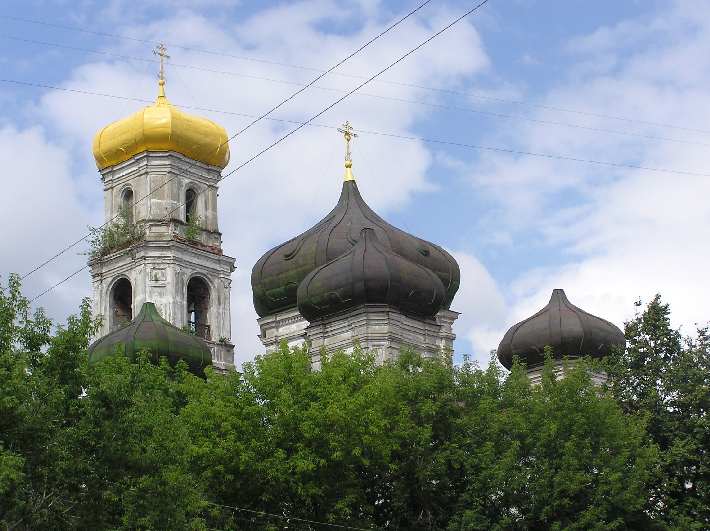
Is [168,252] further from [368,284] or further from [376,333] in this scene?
[376,333]

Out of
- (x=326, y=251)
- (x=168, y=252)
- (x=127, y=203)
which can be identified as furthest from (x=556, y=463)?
(x=127, y=203)

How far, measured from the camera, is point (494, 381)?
4212cm

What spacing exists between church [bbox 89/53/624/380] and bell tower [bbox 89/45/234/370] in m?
0.06

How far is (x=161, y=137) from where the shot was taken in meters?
65.2

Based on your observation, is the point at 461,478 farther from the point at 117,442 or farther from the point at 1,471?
the point at 1,471

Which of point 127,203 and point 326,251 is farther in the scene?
point 127,203

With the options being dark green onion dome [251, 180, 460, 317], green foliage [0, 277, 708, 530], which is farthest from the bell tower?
green foliage [0, 277, 708, 530]

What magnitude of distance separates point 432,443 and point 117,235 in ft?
86.8

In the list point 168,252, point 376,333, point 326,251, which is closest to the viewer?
point 376,333

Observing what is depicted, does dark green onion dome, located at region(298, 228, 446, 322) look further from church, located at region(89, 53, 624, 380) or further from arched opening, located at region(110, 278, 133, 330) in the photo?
arched opening, located at region(110, 278, 133, 330)

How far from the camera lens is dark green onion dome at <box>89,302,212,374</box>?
170 ft

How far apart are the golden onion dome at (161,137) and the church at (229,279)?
0.18ft

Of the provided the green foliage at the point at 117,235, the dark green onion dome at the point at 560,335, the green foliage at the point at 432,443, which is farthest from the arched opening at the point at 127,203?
the green foliage at the point at 432,443

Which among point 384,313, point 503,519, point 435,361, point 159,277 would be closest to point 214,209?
point 159,277
